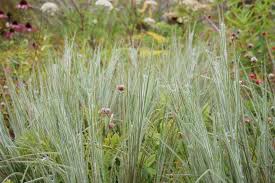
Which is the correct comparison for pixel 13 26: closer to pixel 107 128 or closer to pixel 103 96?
pixel 103 96

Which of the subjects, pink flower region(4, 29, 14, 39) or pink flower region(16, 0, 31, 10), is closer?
pink flower region(16, 0, 31, 10)

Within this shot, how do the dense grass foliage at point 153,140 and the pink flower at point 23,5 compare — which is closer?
the dense grass foliage at point 153,140

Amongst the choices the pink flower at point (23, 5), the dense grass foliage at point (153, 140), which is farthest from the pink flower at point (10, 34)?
the dense grass foliage at point (153, 140)

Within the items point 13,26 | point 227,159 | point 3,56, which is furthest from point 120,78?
point 13,26

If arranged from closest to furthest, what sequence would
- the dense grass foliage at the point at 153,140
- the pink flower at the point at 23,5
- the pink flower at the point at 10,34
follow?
the dense grass foliage at the point at 153,140
the pink flower at the point at 23,5
the pink flower at the point at 10,34

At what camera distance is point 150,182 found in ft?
7.57

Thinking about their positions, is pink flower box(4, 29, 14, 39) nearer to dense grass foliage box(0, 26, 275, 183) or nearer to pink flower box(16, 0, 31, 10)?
pink flower box(16, 0, 31, 10)

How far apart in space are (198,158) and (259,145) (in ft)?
0.85

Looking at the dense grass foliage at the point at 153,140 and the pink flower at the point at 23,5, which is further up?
the pink flower at the point at 23,5

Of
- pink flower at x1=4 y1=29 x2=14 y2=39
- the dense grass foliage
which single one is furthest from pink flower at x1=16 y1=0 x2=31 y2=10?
the dense grass foliage

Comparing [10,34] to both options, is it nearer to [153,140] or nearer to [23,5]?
[23,5]

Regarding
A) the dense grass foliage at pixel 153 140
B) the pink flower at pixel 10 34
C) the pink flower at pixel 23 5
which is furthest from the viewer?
the pink flower at pixel 10 34

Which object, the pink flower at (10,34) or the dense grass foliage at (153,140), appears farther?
the pink flower at (10,34)

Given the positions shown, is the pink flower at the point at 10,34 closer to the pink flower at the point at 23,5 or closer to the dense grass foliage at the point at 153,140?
the pink flower at the point at 23,5
